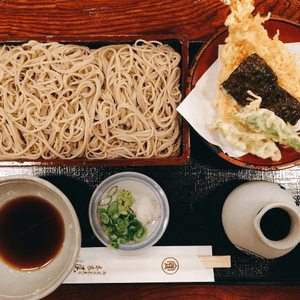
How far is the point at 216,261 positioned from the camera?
1.66 metres

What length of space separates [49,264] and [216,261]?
1.09 meters

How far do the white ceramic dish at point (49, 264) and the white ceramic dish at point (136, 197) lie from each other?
195mm

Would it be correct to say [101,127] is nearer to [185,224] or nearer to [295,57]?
[185,224]

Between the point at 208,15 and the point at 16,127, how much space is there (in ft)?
5.28

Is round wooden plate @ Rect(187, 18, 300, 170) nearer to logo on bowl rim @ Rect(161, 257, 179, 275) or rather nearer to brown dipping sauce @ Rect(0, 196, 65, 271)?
logo on bowl rim @ Rect(161, 257, 179, 275)

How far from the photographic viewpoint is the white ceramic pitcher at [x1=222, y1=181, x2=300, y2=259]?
1295 millimetres

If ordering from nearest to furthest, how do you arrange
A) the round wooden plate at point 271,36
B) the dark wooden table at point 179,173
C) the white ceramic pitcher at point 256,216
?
1. the white ceramic pitcher at point 256,216
2. the round wooden plate at point 271,36
3. the dark wooden table at point 179,173

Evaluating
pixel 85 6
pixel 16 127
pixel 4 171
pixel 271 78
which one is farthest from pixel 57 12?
pixel 271 78

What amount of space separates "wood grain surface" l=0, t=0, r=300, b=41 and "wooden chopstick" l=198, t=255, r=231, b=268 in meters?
1.53

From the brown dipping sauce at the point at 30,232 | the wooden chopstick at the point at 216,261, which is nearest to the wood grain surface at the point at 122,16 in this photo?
the brown dipping sauce at the point at 30,232

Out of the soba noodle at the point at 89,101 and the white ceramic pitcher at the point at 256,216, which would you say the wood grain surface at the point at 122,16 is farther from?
the white ceramic pitcher at the point at 256,216

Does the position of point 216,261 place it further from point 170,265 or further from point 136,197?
point 136,197

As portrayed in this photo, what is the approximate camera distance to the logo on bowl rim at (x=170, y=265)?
166 centimetres

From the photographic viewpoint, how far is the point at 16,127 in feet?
5.87
